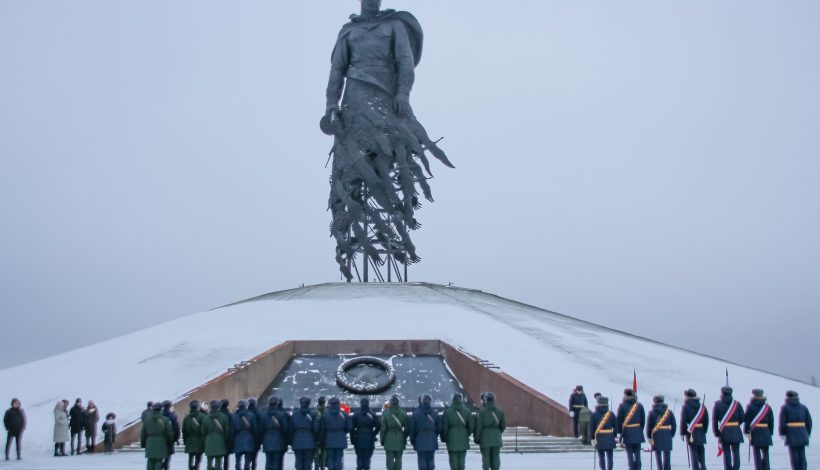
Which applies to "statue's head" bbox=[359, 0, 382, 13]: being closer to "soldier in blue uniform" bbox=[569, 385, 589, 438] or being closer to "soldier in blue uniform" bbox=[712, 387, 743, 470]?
"soldier in blue uniform" bbox=[569, 385, 589, 438]

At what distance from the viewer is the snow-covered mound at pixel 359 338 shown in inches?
651

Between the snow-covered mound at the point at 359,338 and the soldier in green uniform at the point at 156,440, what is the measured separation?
4.32 m

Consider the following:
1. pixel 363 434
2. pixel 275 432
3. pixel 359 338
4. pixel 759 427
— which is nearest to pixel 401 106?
pixel 359 338

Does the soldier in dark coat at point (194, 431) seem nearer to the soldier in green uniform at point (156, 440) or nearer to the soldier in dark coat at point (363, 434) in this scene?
the soldier in green uniform at point (156, 440)

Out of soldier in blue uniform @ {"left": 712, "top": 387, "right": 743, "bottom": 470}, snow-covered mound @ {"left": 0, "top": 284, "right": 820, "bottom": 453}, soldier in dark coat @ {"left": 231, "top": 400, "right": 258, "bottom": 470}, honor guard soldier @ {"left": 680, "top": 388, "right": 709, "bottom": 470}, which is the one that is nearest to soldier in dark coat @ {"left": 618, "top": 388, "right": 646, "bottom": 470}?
honor guard soldier @ {"left": 680, "top": 388, "right": 709, "bottom": 470}

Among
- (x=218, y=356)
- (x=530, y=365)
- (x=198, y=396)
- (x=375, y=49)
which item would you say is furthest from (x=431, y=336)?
(x=375, y=49)

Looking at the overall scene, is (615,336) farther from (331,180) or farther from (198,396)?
(198,396)

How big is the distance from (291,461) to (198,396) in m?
2.93

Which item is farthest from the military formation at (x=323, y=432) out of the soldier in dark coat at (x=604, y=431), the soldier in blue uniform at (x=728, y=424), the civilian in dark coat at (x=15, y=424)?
the civilian in dark coat at (x=15, y=424)

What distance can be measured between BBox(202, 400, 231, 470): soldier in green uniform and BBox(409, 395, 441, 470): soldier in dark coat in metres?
2.33

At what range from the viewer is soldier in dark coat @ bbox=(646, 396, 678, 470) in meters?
10.4

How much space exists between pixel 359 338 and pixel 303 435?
8.45 metres

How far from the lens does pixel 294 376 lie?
17.4m

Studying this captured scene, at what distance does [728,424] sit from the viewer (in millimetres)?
10336
